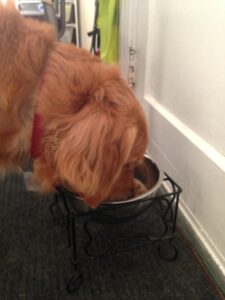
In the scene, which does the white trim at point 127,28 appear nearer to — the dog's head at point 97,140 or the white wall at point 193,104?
the white wall at point 193,104

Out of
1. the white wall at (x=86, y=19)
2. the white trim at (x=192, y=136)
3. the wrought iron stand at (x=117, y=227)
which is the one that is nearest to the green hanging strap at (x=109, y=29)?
the white trim at (x=192, y=136)

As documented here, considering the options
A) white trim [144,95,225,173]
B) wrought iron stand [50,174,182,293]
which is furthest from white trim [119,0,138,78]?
wrought iron stand [50,174,182,293]

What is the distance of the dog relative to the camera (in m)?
0.71

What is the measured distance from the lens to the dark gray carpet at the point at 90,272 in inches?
36.3

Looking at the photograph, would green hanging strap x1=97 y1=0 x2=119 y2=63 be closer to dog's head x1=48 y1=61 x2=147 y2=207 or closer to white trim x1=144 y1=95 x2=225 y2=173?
white trim x1=144 y1=95 x2=225 y2=173

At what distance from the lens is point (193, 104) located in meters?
1.04

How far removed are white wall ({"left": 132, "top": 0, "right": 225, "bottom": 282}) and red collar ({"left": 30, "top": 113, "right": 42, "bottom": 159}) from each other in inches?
20.7

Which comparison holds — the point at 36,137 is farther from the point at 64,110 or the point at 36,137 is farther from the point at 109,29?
the point at 109,29

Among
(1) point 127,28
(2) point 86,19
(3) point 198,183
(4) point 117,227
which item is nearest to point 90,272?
(4) point 117,227

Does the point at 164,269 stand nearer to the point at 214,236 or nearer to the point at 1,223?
the point at 214,236

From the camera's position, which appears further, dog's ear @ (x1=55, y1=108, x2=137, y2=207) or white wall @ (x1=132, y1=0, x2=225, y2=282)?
white wall @ (x1=132, y1=0, x2=225, y2=282)

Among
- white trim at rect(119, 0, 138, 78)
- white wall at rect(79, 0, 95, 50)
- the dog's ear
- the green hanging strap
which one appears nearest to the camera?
the dog's ear

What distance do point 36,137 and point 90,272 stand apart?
1.68 ft

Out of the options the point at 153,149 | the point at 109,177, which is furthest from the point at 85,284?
the point at 153,149
